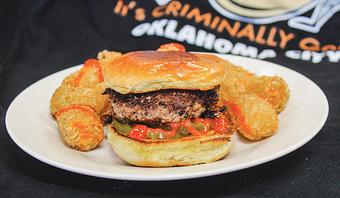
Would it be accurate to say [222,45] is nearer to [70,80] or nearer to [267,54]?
[267,54]

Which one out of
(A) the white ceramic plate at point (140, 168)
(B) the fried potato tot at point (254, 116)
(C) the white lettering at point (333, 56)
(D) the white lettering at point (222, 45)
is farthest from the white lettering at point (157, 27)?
(B) the fried potato tot at point (254, 116)

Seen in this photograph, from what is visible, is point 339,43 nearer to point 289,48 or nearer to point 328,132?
point 289,48

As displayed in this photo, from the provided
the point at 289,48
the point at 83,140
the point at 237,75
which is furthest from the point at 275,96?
the point at 289,48

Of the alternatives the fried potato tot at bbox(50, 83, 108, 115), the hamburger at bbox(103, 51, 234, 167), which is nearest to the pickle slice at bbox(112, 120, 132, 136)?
the hamburger at bbox(103, 51, 234, 167)

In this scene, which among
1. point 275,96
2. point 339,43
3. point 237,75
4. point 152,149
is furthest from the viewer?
point 339,43

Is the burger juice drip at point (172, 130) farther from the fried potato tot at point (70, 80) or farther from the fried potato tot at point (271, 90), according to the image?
the fried potato tot at point (70, 80)

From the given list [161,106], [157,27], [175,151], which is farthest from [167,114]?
[157,27]

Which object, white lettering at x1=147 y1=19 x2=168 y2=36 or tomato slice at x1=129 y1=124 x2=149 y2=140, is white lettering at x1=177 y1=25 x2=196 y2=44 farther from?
tomato slice at x1=129 y1=124 x2=149 y2=140
